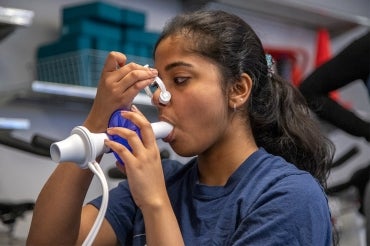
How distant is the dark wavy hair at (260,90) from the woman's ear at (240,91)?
11 millimetres

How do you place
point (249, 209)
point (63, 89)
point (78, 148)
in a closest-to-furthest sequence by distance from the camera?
1. point (78, 148)
2. point (249, 209)
3. point (63, 89)

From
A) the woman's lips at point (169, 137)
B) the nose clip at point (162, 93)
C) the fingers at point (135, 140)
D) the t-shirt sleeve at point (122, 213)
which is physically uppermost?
the nose clip at point (162, 93)

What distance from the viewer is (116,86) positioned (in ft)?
3.29

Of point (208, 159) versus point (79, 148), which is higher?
point (79, 148)

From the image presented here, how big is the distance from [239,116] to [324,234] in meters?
0.28

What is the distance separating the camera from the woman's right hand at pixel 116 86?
0.98 meters

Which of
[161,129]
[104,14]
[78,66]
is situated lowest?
[78,66]

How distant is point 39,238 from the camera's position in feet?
3.56

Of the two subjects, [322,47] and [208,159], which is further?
[322,47]

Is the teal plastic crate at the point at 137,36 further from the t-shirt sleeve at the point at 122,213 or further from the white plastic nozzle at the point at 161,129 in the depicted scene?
the white plastic nozzle at the point at 161,129

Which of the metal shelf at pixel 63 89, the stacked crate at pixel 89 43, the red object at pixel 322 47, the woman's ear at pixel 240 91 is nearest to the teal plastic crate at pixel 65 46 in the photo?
the stacked crate at pixel 89 43

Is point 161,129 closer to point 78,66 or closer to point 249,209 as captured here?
point 249,209

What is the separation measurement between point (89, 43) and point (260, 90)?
863 millimetres

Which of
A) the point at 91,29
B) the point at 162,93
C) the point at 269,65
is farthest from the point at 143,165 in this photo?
the point at 91,29
